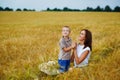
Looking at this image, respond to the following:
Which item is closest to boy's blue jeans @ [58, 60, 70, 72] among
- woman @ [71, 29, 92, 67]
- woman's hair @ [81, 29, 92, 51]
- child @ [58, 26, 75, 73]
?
child @ [58, 26, 75, 73]

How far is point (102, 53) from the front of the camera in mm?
3102

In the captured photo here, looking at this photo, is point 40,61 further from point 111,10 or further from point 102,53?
point 111,10

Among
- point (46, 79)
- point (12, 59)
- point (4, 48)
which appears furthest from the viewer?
point (4, 48)

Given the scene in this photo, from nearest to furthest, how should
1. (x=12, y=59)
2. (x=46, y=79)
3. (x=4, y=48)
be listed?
(x=46, y=79), (x=12, y=59), (x=4, y=48)

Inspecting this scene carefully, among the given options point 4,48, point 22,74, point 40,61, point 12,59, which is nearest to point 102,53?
point 40,61

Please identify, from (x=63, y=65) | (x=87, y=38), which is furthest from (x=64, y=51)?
(x=87, y=38)

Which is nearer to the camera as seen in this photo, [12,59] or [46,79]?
[46,79]

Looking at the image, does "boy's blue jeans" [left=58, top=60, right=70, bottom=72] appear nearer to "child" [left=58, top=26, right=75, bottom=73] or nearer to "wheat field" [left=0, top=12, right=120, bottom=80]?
"child" [left=58, top=26, right=75, bottom=73]

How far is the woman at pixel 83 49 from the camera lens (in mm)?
2742

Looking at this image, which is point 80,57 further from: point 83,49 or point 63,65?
point 63,65

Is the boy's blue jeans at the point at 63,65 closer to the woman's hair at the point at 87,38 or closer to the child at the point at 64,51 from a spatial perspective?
the child at the point at 64,51

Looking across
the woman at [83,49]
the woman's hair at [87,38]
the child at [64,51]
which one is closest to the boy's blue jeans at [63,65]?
the child at [64,51]

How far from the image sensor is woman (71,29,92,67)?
9.00ft

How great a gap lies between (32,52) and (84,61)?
3.39 ft
